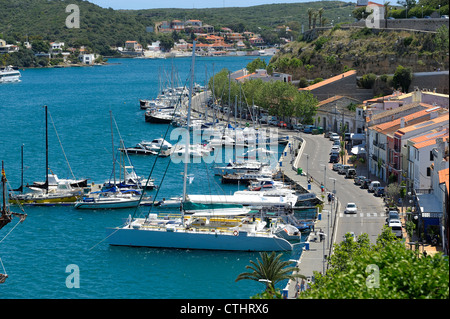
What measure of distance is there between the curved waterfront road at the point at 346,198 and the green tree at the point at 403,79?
17.6 m

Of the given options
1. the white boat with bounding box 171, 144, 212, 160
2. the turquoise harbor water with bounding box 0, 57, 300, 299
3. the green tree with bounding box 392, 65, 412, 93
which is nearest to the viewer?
the turquoise harbor water with bounding box 0, 57, 300, 299

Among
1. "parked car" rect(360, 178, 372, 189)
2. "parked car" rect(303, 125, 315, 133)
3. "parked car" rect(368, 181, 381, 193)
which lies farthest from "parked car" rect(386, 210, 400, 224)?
"parked car" rect(303, 125, 315, 133)

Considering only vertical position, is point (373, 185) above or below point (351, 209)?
above

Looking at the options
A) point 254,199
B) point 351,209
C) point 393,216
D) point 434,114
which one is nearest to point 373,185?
point 434,114

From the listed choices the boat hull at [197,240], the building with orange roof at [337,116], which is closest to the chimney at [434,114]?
the boat hull at [197,240]

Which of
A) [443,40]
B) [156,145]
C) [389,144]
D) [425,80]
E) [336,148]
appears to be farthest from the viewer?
[425,80]

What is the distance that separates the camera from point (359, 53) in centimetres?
8606

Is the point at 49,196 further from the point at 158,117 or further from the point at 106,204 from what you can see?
the point at 158,117

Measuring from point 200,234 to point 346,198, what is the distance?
9.20 meters

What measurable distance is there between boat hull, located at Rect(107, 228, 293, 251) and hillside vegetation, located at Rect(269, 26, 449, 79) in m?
41.5

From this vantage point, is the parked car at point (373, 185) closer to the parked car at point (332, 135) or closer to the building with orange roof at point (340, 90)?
the parked car at point (332, 135)

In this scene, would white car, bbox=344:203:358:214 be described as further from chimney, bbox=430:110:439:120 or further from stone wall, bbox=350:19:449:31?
stone wall, bbox=350:19:449:31

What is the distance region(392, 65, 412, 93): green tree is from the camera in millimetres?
72250

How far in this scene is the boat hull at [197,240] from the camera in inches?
1371
